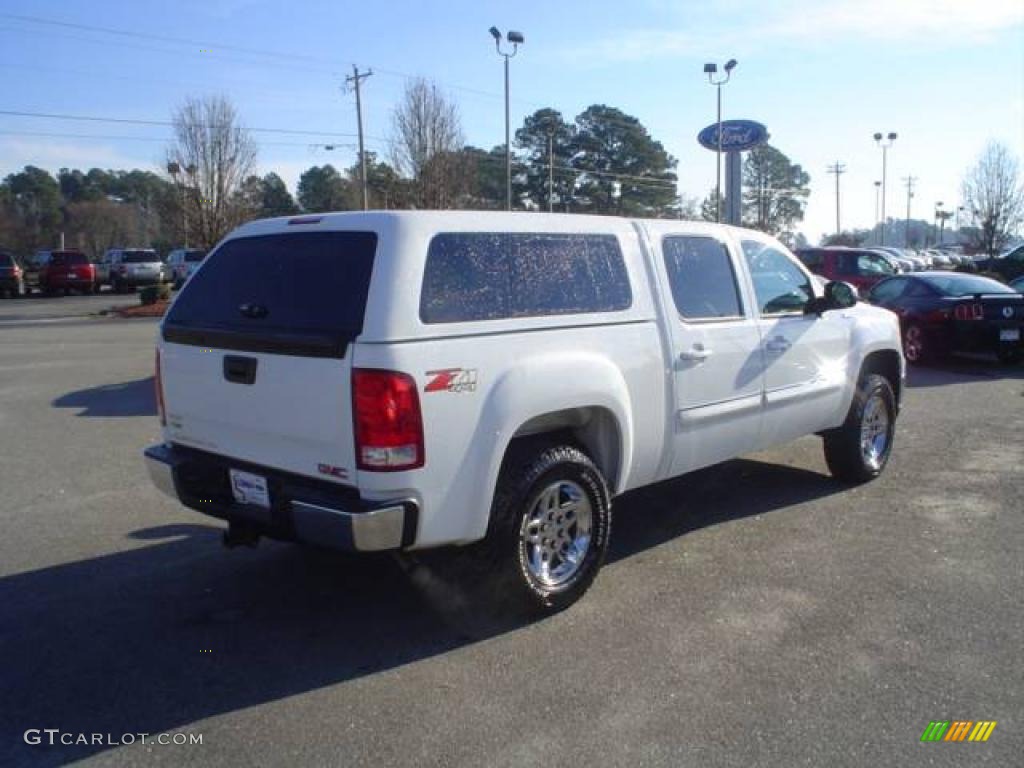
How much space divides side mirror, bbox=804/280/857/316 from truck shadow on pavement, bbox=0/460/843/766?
170 cm

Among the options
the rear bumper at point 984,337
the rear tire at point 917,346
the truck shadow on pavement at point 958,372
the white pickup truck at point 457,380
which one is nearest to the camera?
the white pickup truck at point 457,380

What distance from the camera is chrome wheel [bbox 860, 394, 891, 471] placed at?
6.66 metres

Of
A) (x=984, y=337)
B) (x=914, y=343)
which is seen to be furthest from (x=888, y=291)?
(x=984, y=337)

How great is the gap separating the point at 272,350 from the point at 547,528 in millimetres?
1591

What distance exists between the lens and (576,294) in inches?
176

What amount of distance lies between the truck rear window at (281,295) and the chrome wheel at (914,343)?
39.1 ft

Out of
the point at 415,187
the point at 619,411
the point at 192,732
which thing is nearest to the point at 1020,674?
the point at 619,411

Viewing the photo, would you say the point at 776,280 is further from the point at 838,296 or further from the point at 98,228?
the point at 98,228

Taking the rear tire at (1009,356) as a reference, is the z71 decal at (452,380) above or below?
above

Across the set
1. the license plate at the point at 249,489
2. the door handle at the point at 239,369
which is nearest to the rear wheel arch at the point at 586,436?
the license plate at the point at 249,489

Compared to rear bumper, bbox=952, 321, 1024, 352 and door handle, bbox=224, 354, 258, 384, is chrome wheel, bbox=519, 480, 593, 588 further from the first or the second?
rear bumper, bbox=952, 321, 1024, 352

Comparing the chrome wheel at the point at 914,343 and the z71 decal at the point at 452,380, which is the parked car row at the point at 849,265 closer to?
the chrome wheel at the point at 914,343

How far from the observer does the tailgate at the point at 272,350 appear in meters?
3.68

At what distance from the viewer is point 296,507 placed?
3.74 meters
